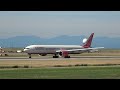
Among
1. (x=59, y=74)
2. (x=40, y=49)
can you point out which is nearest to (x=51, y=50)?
(x=40, y=49)

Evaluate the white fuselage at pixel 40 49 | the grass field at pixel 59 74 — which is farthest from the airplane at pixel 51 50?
the grass field at pixel 59 74

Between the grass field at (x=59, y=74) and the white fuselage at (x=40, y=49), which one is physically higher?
the white fuselage at (x=40, y=49)

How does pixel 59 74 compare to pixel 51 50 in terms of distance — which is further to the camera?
pixel 51 50

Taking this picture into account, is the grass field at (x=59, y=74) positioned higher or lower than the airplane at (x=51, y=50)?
lower

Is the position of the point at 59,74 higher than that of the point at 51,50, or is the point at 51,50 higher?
the point at 51,50

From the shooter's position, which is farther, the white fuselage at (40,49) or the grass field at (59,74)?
the white fuselage at (40,49)

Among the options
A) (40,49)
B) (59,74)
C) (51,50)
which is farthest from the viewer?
(51,50)

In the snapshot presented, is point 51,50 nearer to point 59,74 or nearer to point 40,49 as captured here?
point 40,49

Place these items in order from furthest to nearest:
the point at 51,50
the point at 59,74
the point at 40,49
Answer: the point at 51,50 → the point at 40,49 → the point at 59,74

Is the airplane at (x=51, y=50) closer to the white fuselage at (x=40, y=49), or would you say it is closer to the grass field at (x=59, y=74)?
the white fuselage at (x=40, y=49)

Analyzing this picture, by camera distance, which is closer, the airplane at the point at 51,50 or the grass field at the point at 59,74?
the grass field at the point at 59,74

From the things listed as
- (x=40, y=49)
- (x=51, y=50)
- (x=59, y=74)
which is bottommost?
(x=59, y=74)

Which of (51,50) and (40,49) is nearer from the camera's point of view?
(40,49)
